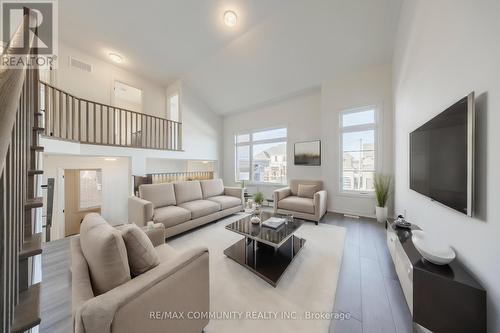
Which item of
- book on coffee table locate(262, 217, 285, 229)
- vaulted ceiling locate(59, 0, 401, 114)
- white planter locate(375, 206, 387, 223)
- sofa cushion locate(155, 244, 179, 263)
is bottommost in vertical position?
white planter locate(375, 206, 387, 223)

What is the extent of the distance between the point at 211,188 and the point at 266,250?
2.31m

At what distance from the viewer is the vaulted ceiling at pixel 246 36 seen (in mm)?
3055

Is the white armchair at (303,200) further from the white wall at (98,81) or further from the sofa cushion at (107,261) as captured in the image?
the white wall at (98,81)

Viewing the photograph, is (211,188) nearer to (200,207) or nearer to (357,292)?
(200,207)

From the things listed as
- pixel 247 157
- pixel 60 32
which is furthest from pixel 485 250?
pixel 60 32

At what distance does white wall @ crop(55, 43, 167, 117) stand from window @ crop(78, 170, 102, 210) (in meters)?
1.99

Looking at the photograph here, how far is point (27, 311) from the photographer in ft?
2.37

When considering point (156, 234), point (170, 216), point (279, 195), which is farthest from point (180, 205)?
point (279, 195)

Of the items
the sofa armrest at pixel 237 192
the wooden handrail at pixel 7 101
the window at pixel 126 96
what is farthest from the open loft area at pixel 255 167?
the sofa armrest at pixel 237 192

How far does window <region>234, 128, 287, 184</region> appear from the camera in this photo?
542 centimetres

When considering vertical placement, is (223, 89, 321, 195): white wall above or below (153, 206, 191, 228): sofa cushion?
above

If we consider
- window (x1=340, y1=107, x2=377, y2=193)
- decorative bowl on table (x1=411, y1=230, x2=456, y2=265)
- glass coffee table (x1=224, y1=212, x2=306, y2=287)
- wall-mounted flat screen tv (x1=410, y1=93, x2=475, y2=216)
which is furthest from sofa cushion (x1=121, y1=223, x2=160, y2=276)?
window (x1=340, y1=107, x2=377, y2=193)

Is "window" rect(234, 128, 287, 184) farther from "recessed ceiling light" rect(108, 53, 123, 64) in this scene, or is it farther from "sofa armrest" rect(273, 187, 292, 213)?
"recessed ceiling light" rect(108, 53, 123, 64)

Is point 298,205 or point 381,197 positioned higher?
point 381,197
